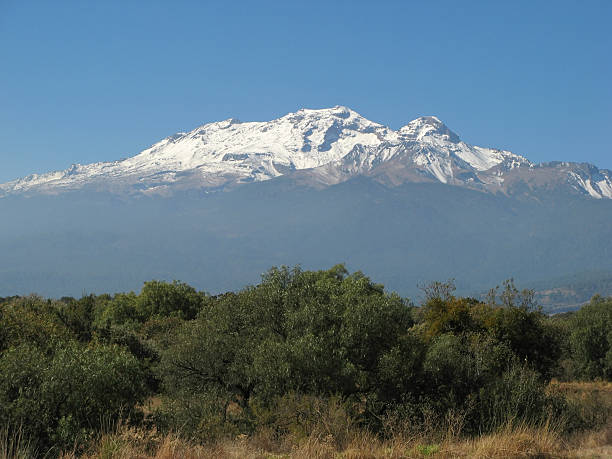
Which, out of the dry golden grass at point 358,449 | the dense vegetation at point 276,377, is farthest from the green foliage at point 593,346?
the dry golden grass at point 358,449

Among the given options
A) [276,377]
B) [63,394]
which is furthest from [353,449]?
[63,394]

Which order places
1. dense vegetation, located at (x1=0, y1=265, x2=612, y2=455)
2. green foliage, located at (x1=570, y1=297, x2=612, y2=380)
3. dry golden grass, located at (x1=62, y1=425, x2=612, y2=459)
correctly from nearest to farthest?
1. dry golden grass, located at (x1=62, y1=425, x2=612, y2=459)
2. dense vegetation, located at (x1=0, y1=265, x2=612, y2=455)
3. green foliage, located at (x1=570, y1=297, x2=612, y2=380)

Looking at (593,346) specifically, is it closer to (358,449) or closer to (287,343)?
(287,343)

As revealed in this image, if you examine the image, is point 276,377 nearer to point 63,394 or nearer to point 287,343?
point 287,343

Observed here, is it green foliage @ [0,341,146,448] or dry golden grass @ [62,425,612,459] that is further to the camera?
green foliage @ [0,341,146,448]

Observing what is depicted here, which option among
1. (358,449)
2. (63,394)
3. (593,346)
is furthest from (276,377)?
(593,346)

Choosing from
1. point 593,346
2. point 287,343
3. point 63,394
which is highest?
point 287,343

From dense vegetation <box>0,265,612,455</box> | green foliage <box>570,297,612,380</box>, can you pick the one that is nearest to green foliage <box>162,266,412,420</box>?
dense vegetation <box>0,265,612,455</box>

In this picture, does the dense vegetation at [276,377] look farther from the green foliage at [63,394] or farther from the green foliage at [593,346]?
the green foliage at [593,346]

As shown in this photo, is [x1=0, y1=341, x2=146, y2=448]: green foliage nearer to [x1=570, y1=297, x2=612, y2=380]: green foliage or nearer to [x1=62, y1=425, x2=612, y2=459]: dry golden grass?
[x1=62, y1=425, x2=612, y2=459]: dry golden grass

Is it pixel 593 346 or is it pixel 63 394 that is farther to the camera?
pixel 593 346

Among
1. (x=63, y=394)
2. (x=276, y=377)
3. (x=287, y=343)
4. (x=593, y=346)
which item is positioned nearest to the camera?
(x=63, y=394)

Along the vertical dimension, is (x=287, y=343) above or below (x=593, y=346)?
above

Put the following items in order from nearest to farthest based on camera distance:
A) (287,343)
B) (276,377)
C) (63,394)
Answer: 1. (63,394)
2. (276,377)
3. (287,343)
